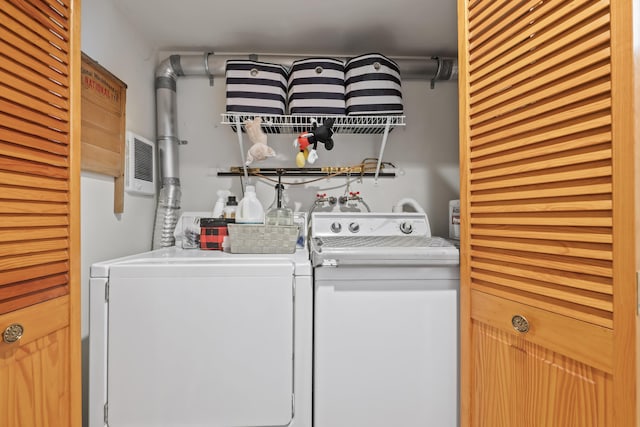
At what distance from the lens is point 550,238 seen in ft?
2.88

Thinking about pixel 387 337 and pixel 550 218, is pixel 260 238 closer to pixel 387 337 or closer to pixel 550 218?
pixel 387 337

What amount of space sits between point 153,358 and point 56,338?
0.36 metres

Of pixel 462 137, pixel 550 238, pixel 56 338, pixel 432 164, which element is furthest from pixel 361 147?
pixel 56 338

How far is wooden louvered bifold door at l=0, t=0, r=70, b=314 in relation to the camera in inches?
31.5

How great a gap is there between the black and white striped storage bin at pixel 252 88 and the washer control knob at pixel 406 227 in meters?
1.00

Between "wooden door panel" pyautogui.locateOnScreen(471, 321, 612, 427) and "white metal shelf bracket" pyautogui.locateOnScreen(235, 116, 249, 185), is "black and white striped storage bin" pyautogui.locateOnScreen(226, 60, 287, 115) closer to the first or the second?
"white metal shelf bracket" pyautogui.locateOnScreen(235, 116, 249, 185)

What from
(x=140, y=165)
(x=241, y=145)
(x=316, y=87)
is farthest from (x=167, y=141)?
(x=316, y=87)

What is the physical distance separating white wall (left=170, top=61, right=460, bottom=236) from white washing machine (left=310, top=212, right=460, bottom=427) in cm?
96

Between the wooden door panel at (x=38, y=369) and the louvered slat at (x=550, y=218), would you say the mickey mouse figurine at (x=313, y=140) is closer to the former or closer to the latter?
the louvered slat at (x=550, y=218)

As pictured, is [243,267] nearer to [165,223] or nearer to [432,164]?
[165,223]

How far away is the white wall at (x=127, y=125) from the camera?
145 cm

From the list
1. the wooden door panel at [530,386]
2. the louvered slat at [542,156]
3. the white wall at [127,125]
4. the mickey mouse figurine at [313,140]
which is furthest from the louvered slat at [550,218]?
the white wall at [127,125]

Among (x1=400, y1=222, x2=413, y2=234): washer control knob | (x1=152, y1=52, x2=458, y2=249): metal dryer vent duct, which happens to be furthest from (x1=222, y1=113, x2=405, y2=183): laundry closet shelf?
(x1=400, y1=222, x2=413, y2=234): washer control knob

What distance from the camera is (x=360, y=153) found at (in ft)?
7.23
